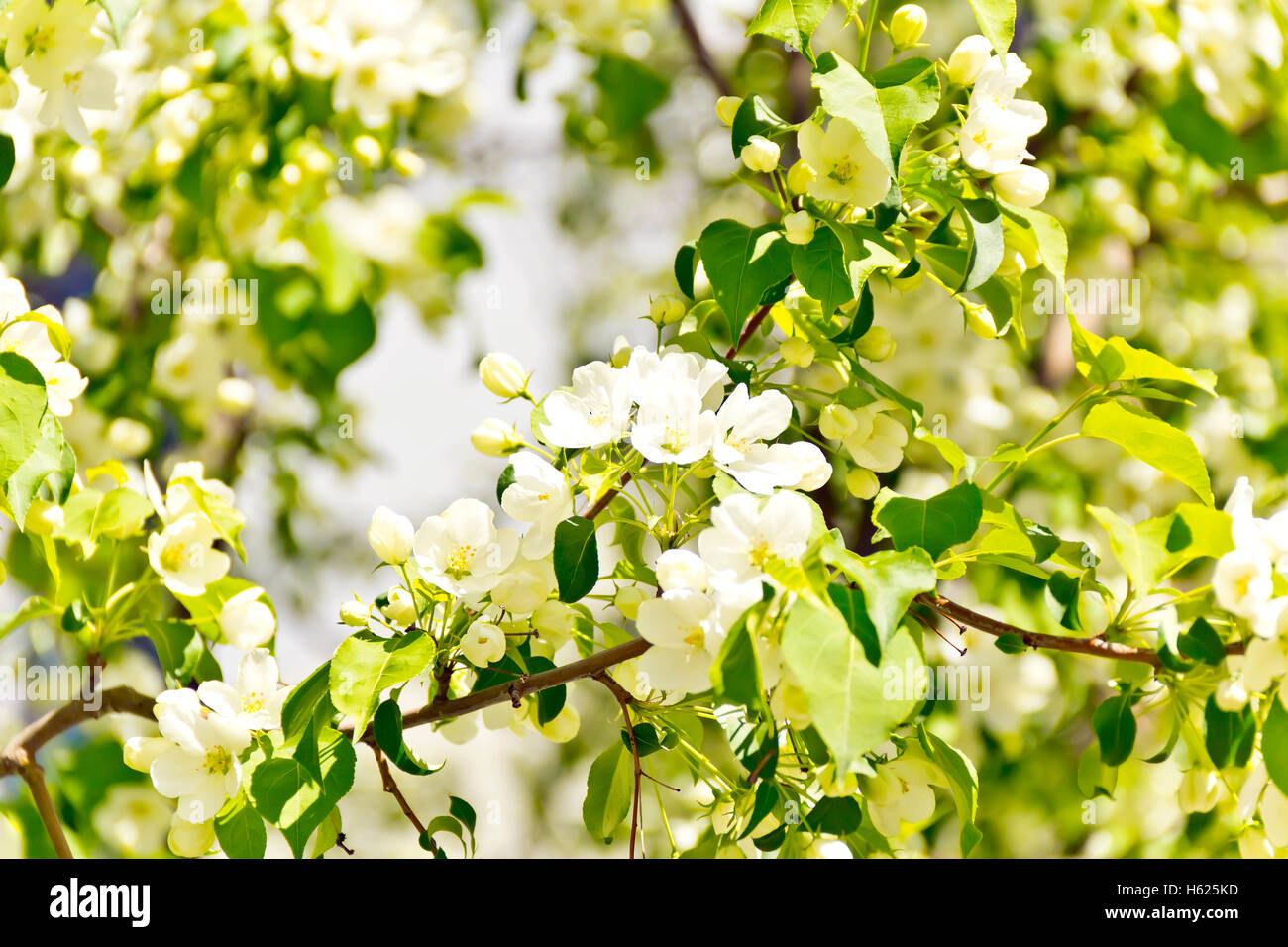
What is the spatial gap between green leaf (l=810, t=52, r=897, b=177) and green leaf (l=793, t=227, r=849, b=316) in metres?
0.07

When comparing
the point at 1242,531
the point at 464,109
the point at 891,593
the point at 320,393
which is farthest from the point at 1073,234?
the point at 891,593

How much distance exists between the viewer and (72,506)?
89cm

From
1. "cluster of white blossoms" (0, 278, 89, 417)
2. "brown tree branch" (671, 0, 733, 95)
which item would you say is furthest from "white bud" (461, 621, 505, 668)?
"brown tree branch" (671, 0, 733, 95)

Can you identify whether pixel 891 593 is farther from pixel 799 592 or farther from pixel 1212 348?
pixel 1212 348

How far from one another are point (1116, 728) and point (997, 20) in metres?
0.46

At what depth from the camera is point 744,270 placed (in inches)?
28.5

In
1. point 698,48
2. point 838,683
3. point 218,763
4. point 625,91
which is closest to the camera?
point 838,683

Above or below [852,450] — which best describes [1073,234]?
below

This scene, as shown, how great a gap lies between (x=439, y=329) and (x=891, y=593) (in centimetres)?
143

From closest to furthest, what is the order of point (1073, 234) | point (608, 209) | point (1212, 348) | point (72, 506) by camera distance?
point (72, 506), point (1073, 234), point (1212, 348), point (608, 209)

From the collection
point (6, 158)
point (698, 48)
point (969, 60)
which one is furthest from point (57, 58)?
point (698, 48)

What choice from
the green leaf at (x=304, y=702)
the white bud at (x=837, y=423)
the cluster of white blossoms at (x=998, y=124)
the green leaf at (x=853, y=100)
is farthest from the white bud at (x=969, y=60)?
the green leaf at (x=304, y=702)

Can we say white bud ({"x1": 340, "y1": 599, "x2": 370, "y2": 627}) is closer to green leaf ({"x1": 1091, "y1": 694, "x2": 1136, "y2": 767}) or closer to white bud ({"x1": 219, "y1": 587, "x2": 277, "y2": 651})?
white bud ({"x1": 219, "y1": 587, "x2": 277, "y2": 651})

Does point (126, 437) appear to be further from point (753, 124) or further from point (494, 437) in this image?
point (753, 124)
